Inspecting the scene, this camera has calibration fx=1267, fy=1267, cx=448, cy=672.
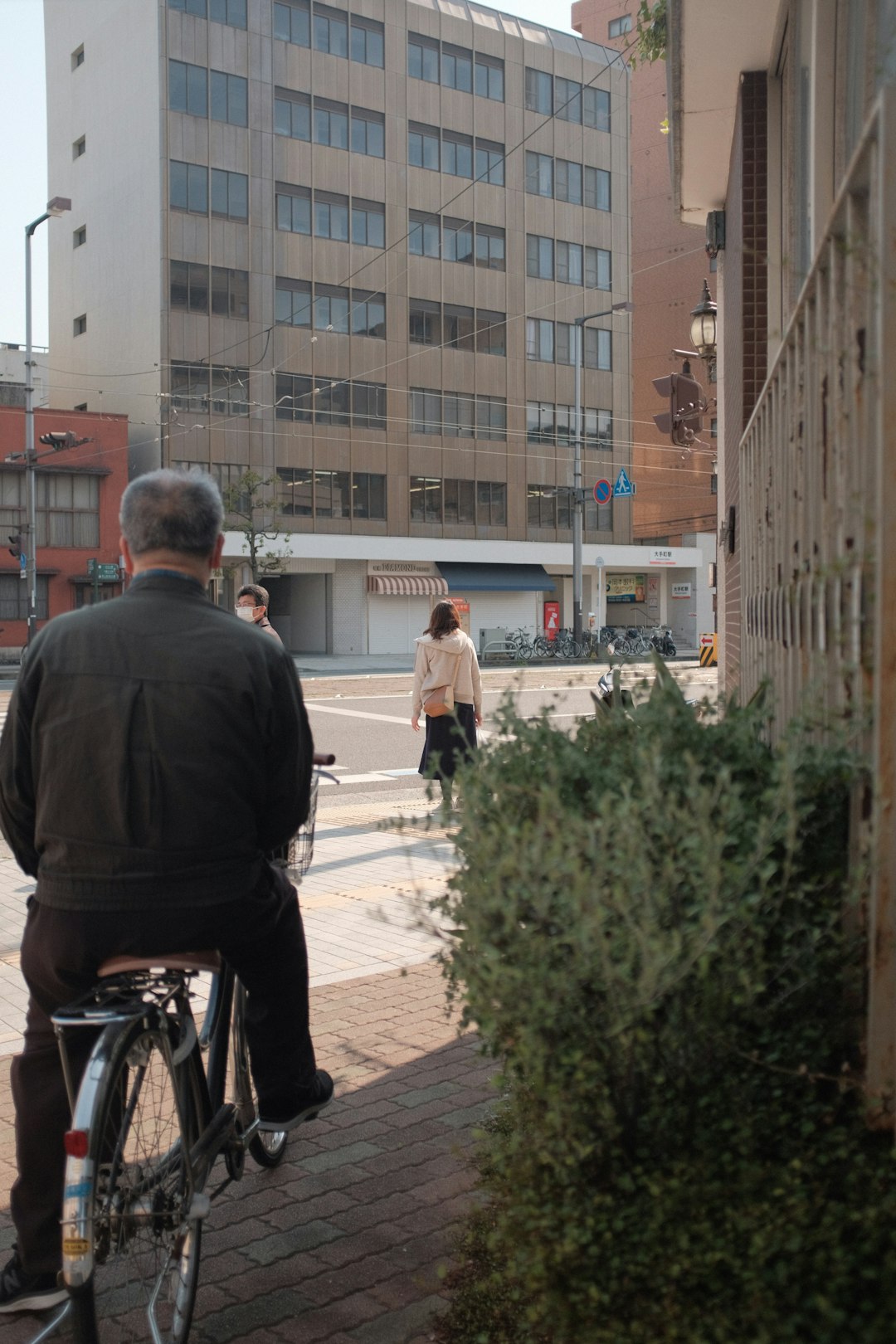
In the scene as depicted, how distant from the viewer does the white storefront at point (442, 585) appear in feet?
153

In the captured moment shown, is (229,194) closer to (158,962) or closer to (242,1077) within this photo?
(242,1077)

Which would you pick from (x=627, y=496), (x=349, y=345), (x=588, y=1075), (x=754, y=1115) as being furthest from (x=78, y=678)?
(x=627, y=496)

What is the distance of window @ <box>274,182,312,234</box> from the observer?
1786 inches

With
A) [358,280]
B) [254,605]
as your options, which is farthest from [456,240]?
[254,605]

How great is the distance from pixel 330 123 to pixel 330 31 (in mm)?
3299

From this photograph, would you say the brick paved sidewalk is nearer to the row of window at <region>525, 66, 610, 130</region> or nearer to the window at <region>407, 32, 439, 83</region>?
the window at <region>407, 32, 439, 83</region>

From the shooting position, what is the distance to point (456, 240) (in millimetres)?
49219

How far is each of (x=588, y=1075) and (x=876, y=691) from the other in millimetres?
817

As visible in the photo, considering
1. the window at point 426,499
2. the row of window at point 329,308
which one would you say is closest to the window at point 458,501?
the window at point 426,499

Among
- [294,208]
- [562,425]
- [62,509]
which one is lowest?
[62,509]

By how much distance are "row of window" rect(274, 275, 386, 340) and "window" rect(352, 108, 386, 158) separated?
17.5 ft

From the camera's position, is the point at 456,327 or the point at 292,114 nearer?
the point at 292,114

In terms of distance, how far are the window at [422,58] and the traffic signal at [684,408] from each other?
1543 inches

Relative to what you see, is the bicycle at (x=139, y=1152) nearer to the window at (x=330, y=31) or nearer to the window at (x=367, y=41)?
the window at (x=330, y=31)
